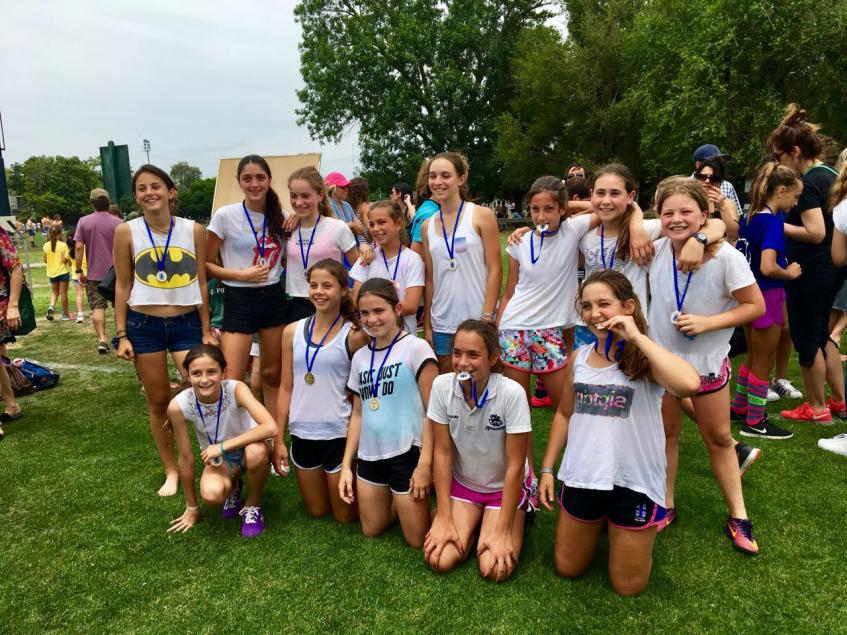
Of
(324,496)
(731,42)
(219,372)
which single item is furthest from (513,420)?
(731,42)

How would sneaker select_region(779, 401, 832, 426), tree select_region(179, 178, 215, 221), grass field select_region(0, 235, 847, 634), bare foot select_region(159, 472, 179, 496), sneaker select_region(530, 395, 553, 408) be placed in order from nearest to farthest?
1. grass field select_region(0, 235, 847, 634)
2. bare foot select_region(159, 472, 179, 496)
3. sneaker select_region(779, 401, 832, 426)
4. sneaker select_region(530, 395, 553, 408)
5. tree select_region(179, 178, 215, 221)

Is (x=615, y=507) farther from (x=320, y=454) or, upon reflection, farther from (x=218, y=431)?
(x=218, y=431)

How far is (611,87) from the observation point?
94.1 feet

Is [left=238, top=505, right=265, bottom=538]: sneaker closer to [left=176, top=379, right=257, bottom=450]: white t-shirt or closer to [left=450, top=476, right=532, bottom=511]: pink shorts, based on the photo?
[left=176, top=379, right=257, bottom=450]: white t-shirt

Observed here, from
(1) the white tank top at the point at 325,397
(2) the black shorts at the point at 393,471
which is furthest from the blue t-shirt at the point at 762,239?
(1) the white tank top at the point at 325,397

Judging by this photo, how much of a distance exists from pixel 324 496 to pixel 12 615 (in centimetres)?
162

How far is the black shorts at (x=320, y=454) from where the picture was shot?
11.3 feet

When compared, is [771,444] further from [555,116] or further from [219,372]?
[555,116]

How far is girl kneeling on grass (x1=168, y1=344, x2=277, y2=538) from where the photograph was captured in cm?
328

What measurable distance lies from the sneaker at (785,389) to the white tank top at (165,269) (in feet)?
16.9

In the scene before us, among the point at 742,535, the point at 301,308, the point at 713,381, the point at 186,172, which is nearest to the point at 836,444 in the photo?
the point at 742,535

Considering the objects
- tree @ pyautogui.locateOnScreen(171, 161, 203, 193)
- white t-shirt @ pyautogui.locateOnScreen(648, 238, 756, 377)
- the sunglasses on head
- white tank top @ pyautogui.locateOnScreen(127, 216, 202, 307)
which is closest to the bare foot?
white tank top @ pyautogui.locateOnScreen(127, 216, 202, 307)

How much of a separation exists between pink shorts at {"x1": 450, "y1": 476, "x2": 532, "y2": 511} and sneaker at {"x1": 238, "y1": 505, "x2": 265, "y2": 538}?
46.8 inches

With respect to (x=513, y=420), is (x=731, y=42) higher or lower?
higher
